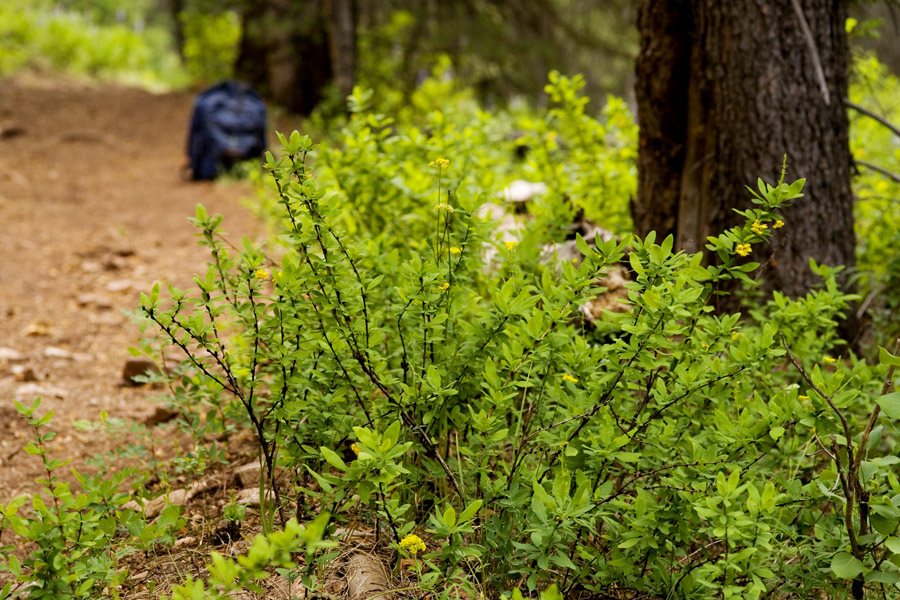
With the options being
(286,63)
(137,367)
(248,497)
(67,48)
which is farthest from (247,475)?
(67,48)

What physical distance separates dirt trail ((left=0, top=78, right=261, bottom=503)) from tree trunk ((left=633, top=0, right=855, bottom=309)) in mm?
2265

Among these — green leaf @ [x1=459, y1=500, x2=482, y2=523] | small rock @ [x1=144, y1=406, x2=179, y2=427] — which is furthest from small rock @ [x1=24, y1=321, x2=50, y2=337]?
green leaf @ [x1=459, y1=500, x2=482, y2=523]

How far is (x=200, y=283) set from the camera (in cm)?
178

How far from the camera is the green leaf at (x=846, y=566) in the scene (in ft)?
5.00

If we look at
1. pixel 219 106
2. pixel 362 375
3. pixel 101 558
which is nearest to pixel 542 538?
pixel 362 375

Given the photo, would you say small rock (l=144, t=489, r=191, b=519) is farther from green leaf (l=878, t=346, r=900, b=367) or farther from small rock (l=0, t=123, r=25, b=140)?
small rock (l=0, t=123, r=25, b=140)

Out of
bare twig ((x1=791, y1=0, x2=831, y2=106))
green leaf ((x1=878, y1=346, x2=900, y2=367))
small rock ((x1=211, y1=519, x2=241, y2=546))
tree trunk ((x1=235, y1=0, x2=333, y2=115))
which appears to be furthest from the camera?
tree trunk ((x1=235, y1=0, x2=333, y2=115))

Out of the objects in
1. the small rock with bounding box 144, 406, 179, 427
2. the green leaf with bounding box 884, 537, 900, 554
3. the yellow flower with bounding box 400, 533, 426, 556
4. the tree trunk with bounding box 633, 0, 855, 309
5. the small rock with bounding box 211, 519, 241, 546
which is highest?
the tree trunk with bounding box 633, 0, 855, 309

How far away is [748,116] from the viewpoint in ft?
9.78

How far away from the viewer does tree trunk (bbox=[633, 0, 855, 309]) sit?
2.96 meters

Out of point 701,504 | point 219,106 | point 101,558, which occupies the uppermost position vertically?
point 219,106

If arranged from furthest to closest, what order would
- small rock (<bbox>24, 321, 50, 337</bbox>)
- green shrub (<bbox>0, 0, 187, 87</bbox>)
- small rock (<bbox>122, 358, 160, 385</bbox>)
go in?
green shrub (<bbox>0, 0, 187, 87</bbox>) → small rock (<bbox>24, 321, 50, 337</bbox>) → small rock (<bbox>122, 358, 160, 385</bbox>)

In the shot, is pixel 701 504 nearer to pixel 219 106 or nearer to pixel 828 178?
pixel 828 178

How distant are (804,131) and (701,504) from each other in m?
2.09
